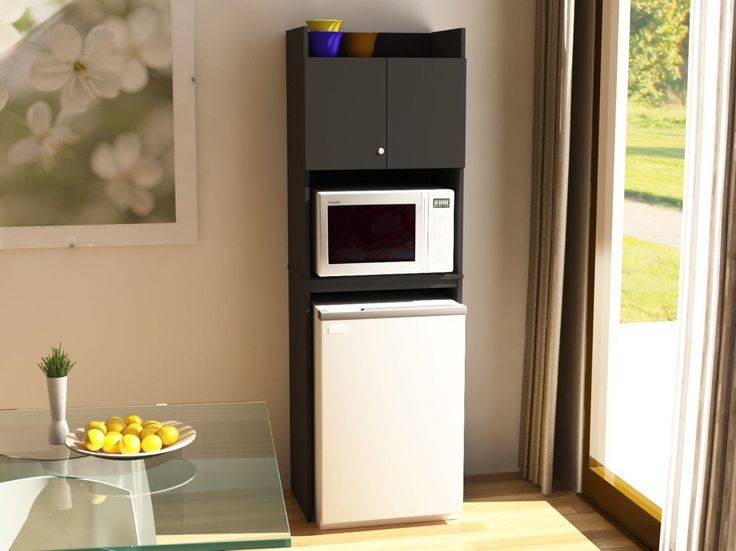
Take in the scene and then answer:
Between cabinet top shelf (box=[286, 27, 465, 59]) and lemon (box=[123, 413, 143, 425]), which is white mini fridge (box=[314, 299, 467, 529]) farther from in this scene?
lemon (box=[123, 413, 143, 425])

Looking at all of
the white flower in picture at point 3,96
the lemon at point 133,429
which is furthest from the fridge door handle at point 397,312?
the white flower in picture at point 3,96

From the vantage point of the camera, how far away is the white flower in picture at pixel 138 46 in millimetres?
3812

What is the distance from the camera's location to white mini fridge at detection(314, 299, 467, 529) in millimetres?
3660

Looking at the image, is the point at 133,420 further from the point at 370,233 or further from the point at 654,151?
the point at 654,151

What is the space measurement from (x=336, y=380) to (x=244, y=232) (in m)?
0.79

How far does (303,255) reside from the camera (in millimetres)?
3738

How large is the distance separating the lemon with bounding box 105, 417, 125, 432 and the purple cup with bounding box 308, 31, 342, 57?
1.79 meters

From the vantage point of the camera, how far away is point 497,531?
3797 mm

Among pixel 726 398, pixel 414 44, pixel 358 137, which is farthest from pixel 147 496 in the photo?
pixel 414 44

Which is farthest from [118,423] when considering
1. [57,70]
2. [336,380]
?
[57,70]

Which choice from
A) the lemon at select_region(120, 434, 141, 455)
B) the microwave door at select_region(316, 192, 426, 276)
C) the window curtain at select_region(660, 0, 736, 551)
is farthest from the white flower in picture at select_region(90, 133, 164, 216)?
the window curtain at select_region(660, 0, 736, 551)

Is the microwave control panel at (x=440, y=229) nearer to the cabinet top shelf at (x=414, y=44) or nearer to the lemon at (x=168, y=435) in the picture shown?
the cabinet top shelf at (x=414, y=44)

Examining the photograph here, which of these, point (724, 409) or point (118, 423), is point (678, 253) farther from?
point (118, 423)

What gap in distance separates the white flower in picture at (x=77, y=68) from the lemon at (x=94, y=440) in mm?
1845
